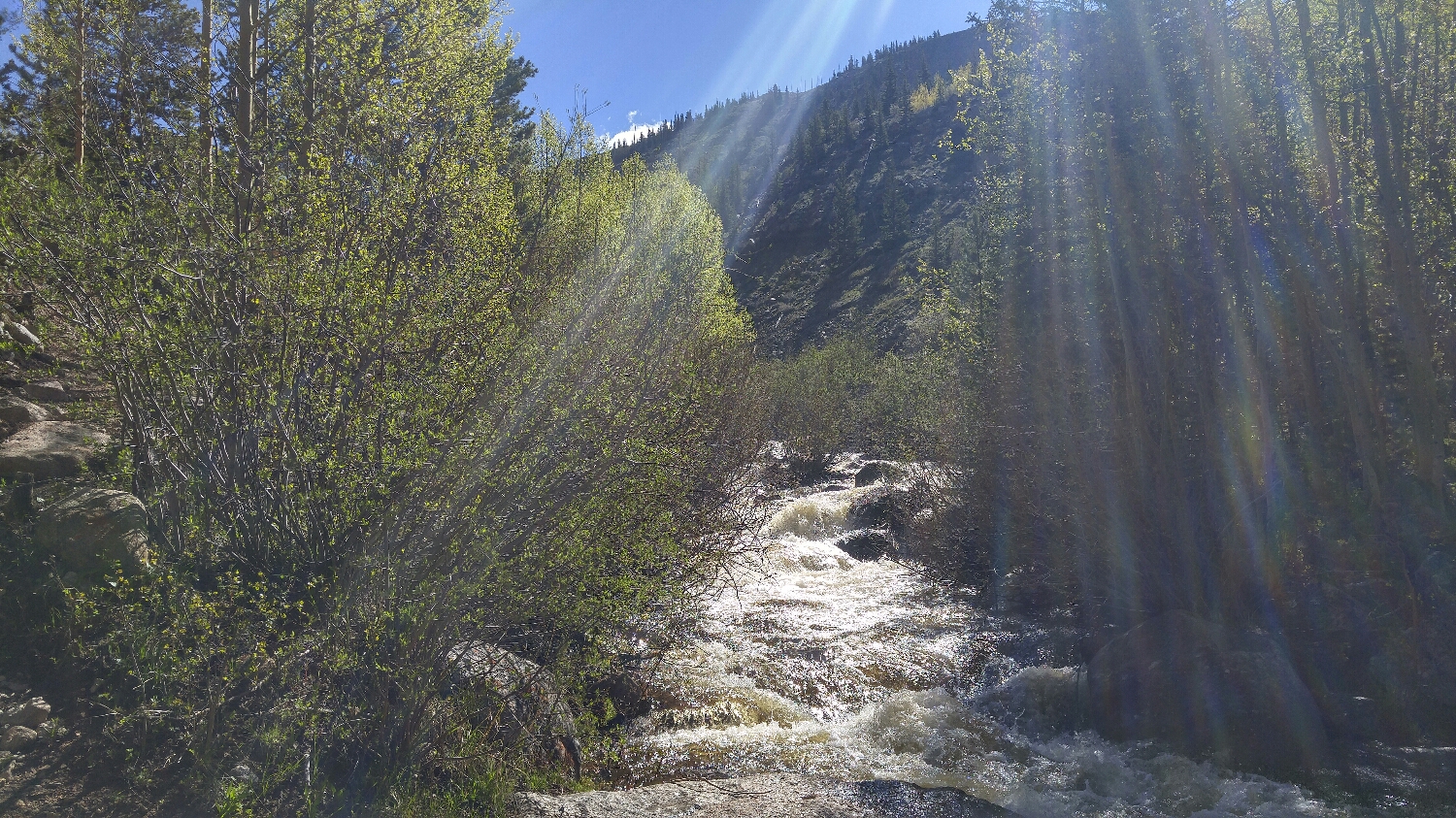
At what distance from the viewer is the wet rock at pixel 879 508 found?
737 inches

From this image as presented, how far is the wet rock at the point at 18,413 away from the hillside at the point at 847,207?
55.3 metres

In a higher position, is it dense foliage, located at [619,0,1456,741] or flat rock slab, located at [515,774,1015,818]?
dense foliage, located at [619,0,1456,741]

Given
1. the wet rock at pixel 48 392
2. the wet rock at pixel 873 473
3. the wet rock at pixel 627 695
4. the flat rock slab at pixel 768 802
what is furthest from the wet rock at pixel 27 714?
the wet rock at pixel 873 473

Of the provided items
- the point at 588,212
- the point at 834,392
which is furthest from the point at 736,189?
the point at 588,212

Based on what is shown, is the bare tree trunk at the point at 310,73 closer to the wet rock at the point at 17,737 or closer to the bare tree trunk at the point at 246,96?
the bare tree trunk at the point at 246,96

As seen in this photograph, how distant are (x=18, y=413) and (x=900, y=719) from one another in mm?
9660

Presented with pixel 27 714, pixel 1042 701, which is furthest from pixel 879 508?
pixel 27 714

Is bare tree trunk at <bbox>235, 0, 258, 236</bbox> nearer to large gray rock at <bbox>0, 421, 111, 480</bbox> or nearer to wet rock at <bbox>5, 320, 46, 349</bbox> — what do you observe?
large gray rock at <bbox>0, 421, 111, 480</bbox>

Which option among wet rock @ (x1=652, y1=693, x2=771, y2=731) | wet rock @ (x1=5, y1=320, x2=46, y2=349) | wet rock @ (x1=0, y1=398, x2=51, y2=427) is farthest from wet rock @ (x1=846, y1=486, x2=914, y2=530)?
wet rock @ (x1=5, y1=320, x2=46, y2=349)

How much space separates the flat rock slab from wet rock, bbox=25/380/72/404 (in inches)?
276

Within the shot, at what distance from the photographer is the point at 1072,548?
11.5m

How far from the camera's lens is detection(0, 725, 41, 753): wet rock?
535 cm

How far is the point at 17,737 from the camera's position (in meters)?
5.39

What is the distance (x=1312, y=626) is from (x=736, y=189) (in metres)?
119
